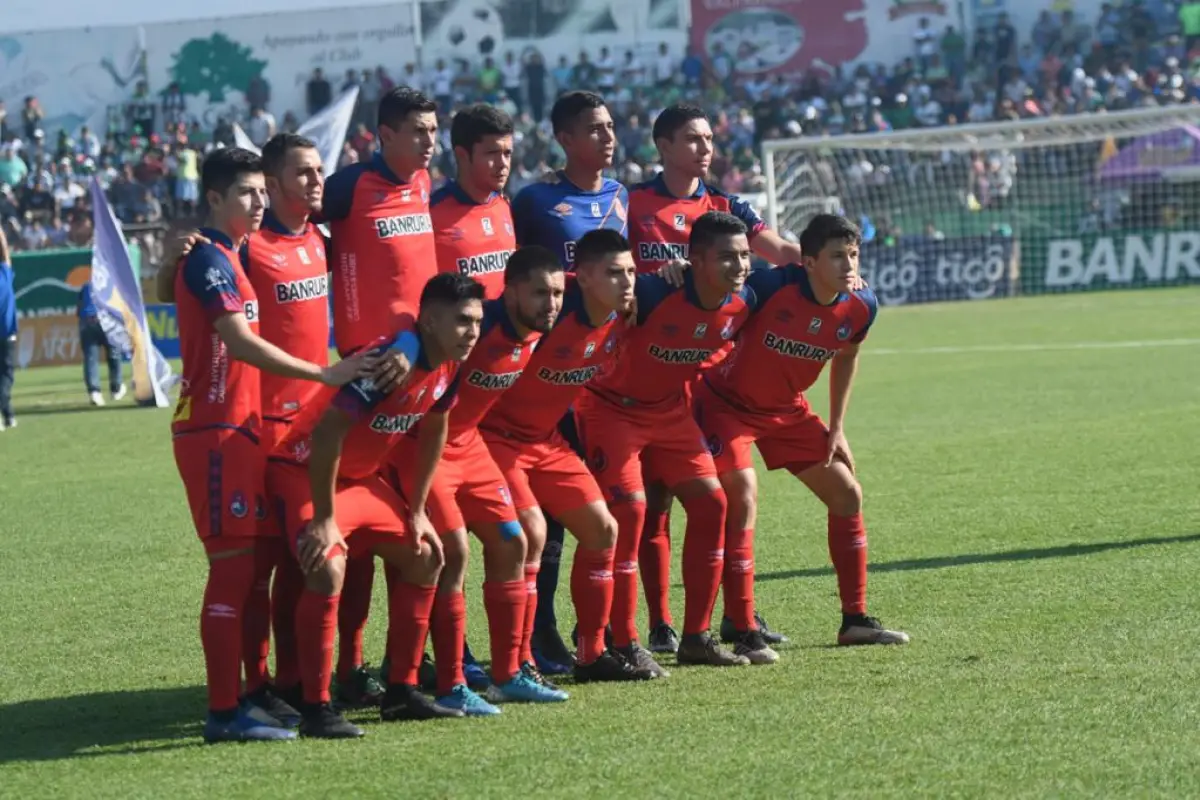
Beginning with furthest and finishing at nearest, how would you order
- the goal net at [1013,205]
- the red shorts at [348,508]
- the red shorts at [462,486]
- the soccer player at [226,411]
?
1. the goal net at [1013,205]
2. the red shorts at [462,486]
3. the red shorts at [348,508]
4. the soccer player at [226,411]

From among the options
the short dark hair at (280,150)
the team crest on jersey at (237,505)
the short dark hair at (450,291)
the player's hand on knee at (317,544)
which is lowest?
the player's hand on knee at (317,544)

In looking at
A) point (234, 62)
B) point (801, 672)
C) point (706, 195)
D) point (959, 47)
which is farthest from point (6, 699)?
point (234, 62)

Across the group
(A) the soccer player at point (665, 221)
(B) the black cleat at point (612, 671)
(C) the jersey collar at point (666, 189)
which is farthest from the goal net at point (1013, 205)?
(B) the black cleat at point (612, 671)

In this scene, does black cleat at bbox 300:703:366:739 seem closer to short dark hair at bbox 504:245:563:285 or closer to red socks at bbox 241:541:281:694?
red socks at bbox 241:541:281:694

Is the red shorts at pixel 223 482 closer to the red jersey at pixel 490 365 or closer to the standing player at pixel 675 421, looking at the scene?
the red jersey at pixel 490 365

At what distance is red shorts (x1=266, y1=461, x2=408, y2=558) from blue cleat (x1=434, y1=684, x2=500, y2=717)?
25.1 inches

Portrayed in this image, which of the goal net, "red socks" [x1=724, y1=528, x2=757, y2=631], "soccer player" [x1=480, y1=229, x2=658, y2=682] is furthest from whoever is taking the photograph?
the goal net

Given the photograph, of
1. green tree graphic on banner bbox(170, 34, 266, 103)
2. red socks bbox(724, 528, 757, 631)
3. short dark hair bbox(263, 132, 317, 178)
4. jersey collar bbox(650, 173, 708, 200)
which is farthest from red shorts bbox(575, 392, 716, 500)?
green tree graphic on banner bbox(170, 34, 266, 103)

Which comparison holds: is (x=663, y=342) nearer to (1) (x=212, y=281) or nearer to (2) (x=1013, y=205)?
(1) (x=212, y=281)

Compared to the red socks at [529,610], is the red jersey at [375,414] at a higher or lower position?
higher

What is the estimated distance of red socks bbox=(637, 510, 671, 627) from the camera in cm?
798

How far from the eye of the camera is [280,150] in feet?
22.3

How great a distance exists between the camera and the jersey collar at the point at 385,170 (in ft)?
23.8

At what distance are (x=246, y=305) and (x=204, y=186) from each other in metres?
0.49
